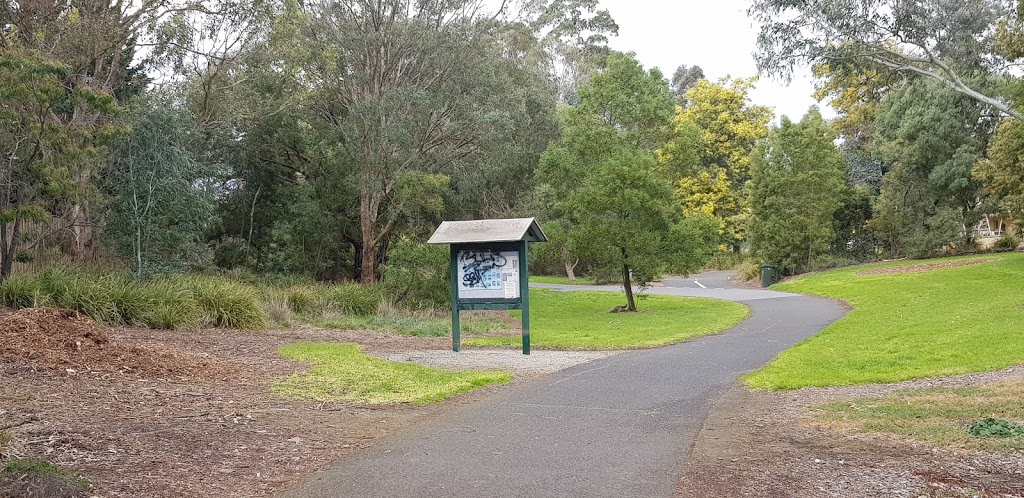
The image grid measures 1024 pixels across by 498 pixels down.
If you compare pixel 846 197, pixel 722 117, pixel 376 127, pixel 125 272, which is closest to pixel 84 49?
pixel 125 272

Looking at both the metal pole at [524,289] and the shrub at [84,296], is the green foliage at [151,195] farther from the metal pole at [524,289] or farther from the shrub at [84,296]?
the metal pole at [524,289]

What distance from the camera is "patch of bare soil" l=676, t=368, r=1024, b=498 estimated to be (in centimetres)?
547

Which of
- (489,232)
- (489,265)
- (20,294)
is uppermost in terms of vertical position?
(489,232)

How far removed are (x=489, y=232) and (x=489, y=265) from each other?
63cm

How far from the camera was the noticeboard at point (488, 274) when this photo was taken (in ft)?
47.5

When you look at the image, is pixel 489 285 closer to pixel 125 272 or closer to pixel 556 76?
pixel 125 272

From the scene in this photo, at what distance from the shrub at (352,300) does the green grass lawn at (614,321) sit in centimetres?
469

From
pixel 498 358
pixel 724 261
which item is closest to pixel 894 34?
pixel 498 358

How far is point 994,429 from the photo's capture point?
6848 mm

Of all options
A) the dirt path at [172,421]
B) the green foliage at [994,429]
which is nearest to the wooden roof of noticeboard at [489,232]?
the dirt path at [172,421]

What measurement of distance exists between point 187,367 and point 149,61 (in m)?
18.0

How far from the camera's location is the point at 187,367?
10227 millimetres

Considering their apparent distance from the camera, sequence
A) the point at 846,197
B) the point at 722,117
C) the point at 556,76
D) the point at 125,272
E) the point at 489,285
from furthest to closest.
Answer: the point at 722,117 → the point at 556,76 → the point at 846,197 → the point at 125,272 → the point at 489,285

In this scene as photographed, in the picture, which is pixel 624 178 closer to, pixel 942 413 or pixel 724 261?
pixel 942 413
